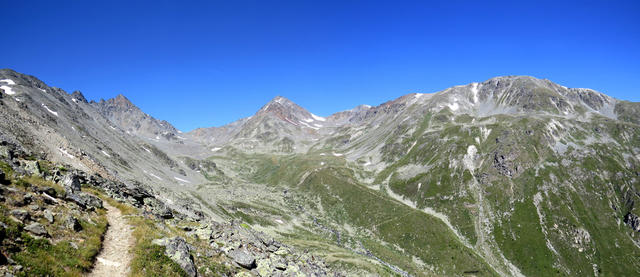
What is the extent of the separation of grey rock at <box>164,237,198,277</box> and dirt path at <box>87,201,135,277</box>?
2.65 meters

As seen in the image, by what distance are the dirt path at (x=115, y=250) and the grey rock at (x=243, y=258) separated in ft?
29.5

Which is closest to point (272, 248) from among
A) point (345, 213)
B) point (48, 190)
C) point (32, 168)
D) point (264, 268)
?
point (264, 268)

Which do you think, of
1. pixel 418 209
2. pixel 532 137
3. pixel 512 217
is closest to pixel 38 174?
pixel 418 209

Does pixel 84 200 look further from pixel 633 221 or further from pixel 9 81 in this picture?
pixel 9 81

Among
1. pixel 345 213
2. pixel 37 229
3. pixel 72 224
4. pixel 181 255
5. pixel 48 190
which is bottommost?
pixel 37 229

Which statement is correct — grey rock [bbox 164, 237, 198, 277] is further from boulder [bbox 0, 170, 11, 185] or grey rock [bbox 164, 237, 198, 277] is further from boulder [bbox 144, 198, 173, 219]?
boulder [bbox 0, 170, 11, 185]

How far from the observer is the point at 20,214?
62.0 feet

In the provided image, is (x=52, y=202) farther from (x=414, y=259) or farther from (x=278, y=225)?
(x=414, y=259)

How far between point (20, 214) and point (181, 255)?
1059 centimetres

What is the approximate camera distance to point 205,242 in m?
29.3

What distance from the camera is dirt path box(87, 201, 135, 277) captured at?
61.7 ft

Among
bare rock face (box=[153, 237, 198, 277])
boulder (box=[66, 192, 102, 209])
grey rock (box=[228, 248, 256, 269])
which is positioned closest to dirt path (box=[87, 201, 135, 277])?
boulder (box=[66, 192, 102, 209])

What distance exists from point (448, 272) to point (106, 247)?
117673mm

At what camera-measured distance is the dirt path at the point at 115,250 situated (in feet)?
61.7
